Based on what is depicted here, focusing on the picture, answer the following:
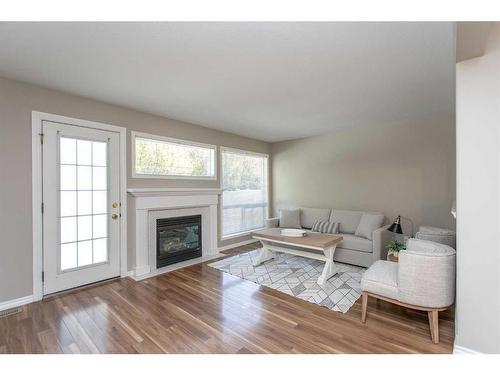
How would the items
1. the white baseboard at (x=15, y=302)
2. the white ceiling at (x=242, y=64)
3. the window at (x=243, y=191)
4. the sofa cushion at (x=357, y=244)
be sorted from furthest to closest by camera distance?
the window at (x=243, y=191)
the sofa cushion at (x=357, y=244)
the white baseboard at (x=15, y=302)
the white ceiling at (x=242, y=64)

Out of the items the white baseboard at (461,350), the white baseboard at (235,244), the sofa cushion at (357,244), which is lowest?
the white baseboard at (235,244)

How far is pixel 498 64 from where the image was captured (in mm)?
1545

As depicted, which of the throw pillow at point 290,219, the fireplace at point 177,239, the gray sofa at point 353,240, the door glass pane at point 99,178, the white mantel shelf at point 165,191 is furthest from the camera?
the throw pillow at point 290,219

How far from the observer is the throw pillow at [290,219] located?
4828 millimetres

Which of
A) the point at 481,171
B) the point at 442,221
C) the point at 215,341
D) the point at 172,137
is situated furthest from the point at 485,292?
the point at 172,137

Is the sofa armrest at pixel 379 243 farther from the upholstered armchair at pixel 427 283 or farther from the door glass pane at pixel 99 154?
the door glass pane at pixel 99 154

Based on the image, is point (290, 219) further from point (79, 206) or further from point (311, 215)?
point (79, 206)

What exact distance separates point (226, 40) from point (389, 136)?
369cm

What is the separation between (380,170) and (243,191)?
2.86m

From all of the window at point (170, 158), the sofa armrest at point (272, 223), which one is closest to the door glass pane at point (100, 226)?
the window at point (170, 158)

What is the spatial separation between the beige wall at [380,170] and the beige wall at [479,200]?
2.54 meters

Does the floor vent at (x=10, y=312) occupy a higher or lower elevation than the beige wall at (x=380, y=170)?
lower

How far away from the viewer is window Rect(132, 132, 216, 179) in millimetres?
3596
